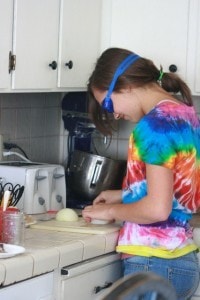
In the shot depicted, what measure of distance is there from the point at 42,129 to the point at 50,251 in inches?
57.3

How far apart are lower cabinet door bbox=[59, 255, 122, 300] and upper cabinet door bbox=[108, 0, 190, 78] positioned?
1.07 metres

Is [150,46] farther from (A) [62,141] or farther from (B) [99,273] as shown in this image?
(B) [99,273]

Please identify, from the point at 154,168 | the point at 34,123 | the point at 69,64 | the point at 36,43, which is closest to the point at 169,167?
the point at 154,168

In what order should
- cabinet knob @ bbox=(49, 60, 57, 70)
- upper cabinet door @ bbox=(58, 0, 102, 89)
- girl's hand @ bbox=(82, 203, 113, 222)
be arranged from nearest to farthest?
girl's hand @ bbox=(82, 203, 113, 222)
cabinet knob @ bbox=(49, 60, 57, 70)
upper cabinet door @ bbox=(58, 0, 102, 89)

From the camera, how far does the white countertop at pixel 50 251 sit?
1570 millimetres

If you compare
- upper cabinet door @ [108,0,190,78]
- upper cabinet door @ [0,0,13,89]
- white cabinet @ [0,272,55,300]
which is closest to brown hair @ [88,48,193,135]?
upper cabinet door @ [0,0,13,89]

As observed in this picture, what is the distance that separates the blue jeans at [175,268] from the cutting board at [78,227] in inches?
7.4

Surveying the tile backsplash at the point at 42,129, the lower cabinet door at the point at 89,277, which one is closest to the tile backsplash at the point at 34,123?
the tile backsplash at the point at 42,129

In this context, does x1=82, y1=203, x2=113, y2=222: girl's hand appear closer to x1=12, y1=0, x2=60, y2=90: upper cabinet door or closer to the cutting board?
the cutting board

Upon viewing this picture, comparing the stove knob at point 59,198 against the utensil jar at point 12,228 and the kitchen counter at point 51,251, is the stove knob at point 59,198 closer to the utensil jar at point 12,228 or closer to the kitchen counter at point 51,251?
the kitchen counter at point 51,251

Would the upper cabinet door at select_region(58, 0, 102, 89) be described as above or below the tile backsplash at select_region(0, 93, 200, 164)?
above

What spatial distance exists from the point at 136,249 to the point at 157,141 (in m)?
0.39

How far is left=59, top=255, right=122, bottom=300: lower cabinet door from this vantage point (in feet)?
6.15

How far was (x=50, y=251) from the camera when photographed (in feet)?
5.75
